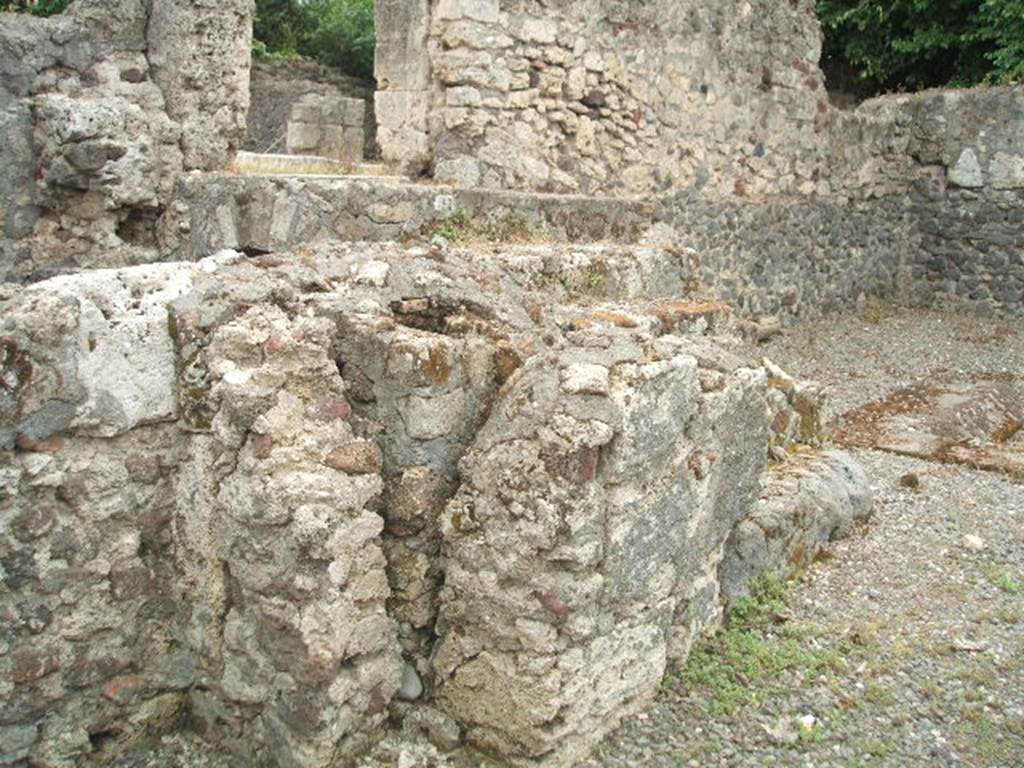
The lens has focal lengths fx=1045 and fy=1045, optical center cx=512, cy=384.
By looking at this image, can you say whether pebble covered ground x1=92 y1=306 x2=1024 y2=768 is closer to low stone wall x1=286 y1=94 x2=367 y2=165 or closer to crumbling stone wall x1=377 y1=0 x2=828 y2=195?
crumbling stone wall x1=377 y1=0 x2=828 y2=195

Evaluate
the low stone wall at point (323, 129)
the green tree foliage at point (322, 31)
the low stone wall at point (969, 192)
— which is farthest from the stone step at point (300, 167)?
the low stone wall at point (969, 192)

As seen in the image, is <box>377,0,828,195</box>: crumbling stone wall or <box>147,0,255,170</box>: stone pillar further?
<box>377,0,828,195</box>: crumbling stone wall

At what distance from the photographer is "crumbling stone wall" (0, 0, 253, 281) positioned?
5922mm

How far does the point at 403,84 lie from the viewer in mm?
7547

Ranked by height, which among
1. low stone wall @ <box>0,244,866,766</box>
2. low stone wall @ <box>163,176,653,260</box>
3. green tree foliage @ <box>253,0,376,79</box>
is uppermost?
green tree foliage @ <box>253,0,376,79</box>

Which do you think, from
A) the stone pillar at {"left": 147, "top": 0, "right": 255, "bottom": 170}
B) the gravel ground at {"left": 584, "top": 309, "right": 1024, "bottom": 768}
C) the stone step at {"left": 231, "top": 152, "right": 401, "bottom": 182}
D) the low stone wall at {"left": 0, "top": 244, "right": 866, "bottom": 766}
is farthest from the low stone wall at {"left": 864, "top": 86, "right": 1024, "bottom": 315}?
the low stone wall at {"left": 0, "top": 244, "right": 866, "bottom": 766}

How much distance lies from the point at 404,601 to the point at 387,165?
4.94 meters

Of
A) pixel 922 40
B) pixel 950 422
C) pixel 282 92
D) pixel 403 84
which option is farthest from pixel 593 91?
pixel 922 40

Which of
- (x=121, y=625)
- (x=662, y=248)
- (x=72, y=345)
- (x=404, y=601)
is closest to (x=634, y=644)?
(x=404, y=601)

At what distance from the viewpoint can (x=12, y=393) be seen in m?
2.88

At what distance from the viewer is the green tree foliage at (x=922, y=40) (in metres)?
14.3

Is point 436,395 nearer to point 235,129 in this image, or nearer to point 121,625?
point 121,625

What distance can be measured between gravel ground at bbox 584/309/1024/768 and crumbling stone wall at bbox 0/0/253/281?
432 cm

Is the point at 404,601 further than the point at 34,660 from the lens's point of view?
Yes
